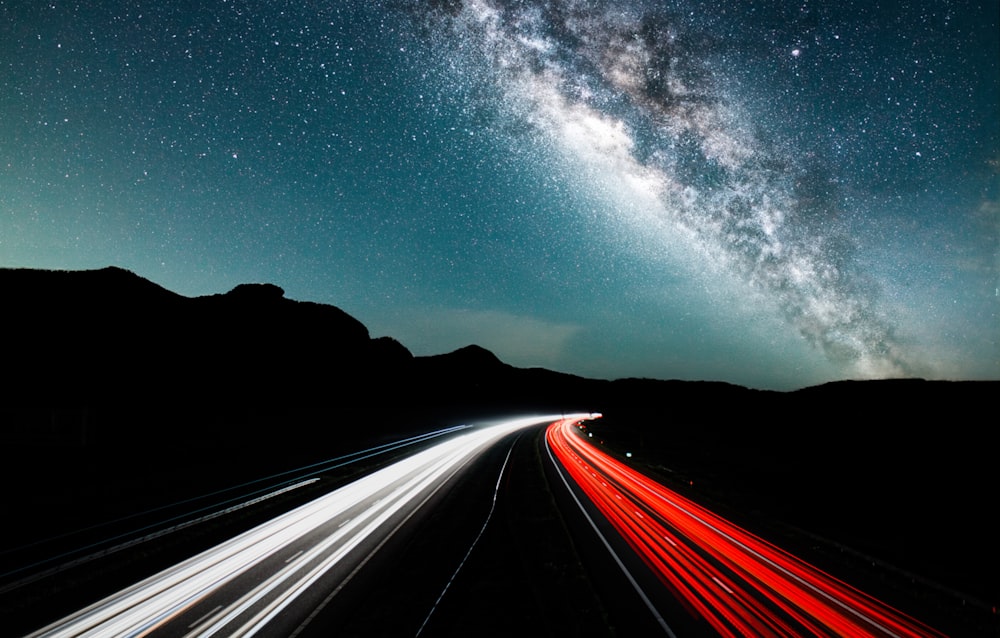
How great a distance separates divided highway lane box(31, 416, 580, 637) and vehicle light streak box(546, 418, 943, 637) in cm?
750

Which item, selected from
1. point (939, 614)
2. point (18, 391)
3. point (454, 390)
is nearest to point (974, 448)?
point (939, 614)

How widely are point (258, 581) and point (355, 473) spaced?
49.9 ft

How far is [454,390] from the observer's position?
15362 cm

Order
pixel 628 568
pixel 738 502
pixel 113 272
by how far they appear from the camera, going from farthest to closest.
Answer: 1. pixel 113 272
2. pixel 738 502
3. pixel 628 568

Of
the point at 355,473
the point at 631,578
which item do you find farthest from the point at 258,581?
the point at 355,473

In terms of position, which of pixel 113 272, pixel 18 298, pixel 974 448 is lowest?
pixel 974 448

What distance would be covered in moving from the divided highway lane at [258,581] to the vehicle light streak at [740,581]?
7.50 m

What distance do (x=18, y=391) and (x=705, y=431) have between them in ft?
277

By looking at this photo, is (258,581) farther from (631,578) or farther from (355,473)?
(355,473)

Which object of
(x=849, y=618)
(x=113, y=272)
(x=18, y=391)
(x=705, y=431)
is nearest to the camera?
(x=849, y=618)

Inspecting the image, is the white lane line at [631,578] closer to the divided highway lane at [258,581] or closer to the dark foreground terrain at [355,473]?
the dark foreground terrain at [355,473]

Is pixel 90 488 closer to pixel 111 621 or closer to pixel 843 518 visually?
pixel 111 621

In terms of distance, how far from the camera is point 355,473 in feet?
82.0

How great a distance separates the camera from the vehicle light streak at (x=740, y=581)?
29.7 ft
